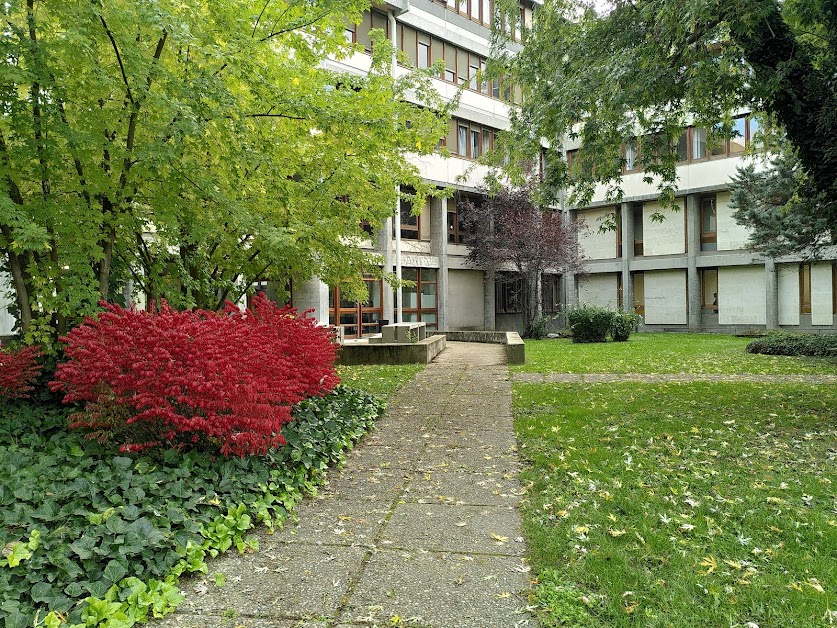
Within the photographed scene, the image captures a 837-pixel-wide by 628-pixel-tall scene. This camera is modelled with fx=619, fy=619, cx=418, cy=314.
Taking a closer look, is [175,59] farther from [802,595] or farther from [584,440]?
[802,595]

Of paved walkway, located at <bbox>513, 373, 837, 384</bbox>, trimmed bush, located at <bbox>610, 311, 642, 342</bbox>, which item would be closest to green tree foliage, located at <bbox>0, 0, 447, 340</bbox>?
paved walkway, located at <bbox>513, 373, 837, 384</bbox>

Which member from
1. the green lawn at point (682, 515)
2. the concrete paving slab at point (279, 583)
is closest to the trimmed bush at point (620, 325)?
the green lawn at point (682, 515)

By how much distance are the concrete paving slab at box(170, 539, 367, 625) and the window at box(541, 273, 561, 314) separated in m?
30.5

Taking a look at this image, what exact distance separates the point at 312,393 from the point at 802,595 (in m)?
4.97

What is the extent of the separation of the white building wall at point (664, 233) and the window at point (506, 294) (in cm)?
687

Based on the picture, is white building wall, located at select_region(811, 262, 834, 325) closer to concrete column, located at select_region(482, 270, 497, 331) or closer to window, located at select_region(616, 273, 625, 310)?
window, located at select_region(616, 273, 625, 310)

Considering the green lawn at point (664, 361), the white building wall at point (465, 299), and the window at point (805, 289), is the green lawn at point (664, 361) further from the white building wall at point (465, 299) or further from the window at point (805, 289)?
the white building wall at point (465, 299)

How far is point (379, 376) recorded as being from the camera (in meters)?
12.3

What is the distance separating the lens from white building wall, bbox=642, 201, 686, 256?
2984 cm

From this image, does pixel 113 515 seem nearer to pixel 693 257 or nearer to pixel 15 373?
pixel 15 373

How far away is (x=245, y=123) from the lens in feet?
19.8

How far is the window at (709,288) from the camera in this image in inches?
1161

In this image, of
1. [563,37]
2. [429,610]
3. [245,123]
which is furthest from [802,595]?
[563,37]

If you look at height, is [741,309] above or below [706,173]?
below
